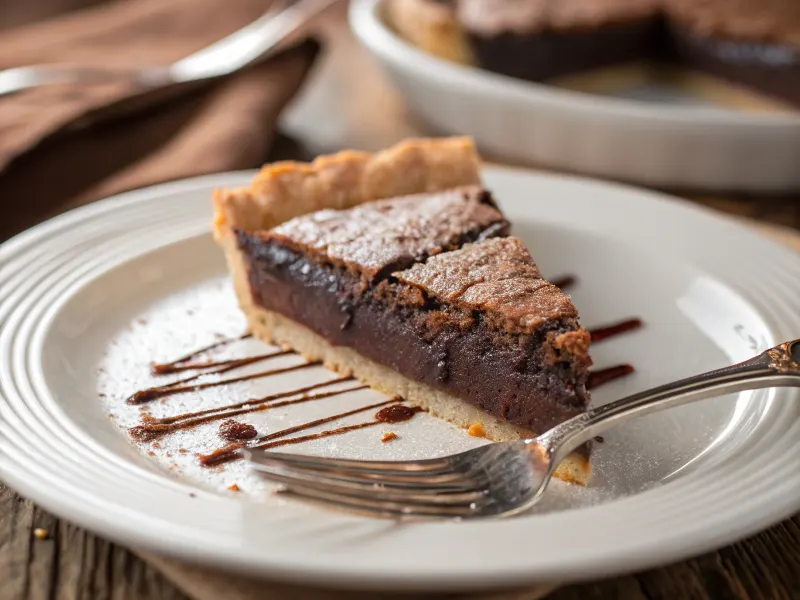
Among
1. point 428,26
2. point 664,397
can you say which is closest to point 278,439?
point 664,397

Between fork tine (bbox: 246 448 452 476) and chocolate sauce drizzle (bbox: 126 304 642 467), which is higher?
fork tine (bbox: 246 448 452 476)

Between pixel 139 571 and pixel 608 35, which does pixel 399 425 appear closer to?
pixel 139 571

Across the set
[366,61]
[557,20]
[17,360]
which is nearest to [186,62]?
[366,61]

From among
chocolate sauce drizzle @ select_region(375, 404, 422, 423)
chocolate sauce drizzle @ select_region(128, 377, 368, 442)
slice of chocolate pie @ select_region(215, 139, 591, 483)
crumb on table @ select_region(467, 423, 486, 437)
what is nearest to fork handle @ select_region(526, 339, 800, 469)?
slice of chocolate pie @ select_region(215, 139, 591, 483)

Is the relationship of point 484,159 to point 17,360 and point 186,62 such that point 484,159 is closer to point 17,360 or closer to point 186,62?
point 186,62

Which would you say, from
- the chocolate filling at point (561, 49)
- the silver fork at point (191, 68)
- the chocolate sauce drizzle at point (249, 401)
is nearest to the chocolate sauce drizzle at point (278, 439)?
the chocolate sauce drizzle at point (249, 401)

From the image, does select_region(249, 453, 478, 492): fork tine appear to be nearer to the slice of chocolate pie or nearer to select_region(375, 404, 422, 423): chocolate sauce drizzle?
the slice of chocolate pie
